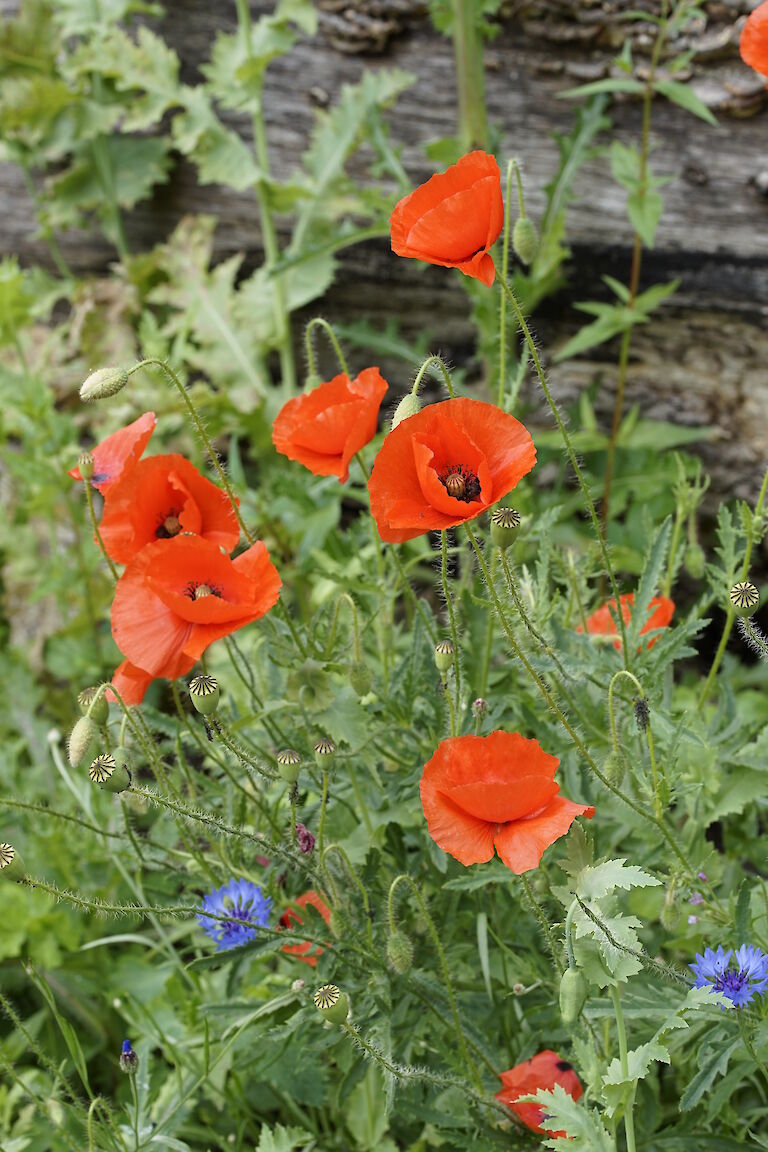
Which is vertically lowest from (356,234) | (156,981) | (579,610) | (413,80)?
(156,981)

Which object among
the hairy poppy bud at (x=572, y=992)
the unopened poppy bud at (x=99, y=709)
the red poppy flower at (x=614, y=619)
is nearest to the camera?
the hairy poppy bud at (x=572, y=992)

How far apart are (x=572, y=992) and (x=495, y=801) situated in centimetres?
19

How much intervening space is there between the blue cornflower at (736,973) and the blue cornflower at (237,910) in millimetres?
526

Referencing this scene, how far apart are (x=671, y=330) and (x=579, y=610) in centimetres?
138

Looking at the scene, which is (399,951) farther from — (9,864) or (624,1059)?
(9,864)

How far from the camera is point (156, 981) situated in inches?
85.9

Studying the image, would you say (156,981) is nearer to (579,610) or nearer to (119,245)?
(579,610)

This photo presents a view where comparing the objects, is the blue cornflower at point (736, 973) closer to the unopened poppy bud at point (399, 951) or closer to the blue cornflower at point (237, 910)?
the unopened poppy bud at point (399, 951)

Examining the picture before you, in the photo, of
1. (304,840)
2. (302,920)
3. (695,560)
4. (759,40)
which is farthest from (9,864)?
(759,40)

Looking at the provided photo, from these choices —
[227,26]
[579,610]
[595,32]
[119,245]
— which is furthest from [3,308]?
[579,610]

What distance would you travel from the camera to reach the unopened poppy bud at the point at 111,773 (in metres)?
1.27

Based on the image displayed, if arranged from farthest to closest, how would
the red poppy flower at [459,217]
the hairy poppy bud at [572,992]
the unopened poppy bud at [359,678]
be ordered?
the unopened poppy bud at [359,678] < the red poppy flower at [459,217] < the hairy poppy bud at [572,992]

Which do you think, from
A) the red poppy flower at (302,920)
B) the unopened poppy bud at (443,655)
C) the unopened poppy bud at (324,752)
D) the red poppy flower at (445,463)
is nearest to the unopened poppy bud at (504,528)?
the red poppy flower at (445,463)

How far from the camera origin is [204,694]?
1.29m
